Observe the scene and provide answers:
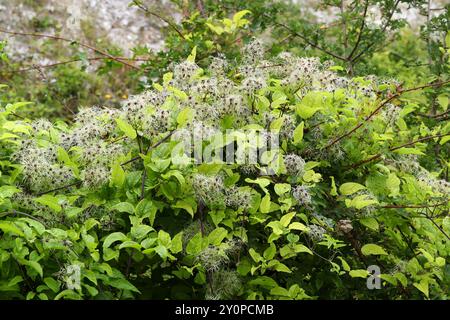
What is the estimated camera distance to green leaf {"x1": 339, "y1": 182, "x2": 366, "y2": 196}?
230cm

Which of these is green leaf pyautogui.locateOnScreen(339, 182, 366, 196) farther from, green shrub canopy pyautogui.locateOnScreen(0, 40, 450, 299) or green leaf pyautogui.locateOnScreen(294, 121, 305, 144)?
green leaf pyautogui.locateOnScreen(294, 121, 305, 144)

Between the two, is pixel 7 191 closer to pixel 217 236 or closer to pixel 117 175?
pixel 117 175

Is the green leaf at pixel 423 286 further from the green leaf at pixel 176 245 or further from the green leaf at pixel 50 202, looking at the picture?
the green leaf at pixel 50 202

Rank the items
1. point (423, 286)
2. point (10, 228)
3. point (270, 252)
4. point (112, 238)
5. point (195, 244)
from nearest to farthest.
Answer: point (10, 228) → point (112, 238) → point (195, 244) → point (270, 252) → point (423, 286)

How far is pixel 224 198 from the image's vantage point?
2.13 meters

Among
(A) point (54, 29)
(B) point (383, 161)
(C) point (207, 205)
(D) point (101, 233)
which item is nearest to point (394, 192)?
(B) point (383, 161)

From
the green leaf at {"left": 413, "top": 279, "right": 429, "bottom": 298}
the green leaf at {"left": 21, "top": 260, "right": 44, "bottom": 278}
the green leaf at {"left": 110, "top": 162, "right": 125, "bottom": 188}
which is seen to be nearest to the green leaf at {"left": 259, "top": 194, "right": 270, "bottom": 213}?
the green leaf at {"left": 110, "top": 162, "right": 125, "bottom": 188}

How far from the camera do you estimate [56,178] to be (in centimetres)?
209

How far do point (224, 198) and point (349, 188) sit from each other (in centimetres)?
50

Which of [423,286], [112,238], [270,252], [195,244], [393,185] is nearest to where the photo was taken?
[112,238]

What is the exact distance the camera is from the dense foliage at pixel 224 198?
6.41 feet

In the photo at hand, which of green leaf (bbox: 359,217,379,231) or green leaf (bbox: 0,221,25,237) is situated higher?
green leaf (bbox: 359,217,379,231)

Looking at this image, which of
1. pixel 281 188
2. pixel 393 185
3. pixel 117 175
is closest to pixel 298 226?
pixel 281 188

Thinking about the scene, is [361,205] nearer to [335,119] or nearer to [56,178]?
[335,119]
